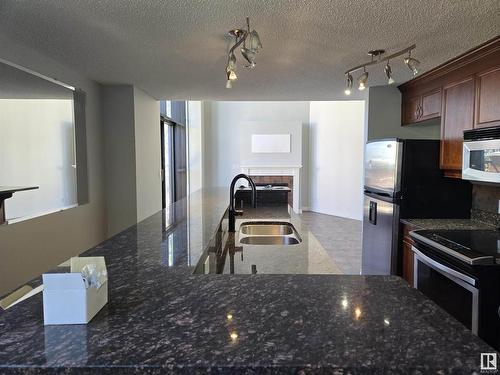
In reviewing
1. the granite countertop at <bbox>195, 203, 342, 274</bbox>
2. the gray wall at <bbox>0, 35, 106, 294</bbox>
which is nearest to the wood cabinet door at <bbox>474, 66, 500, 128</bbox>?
the granite countertop at <bbox>195, 203, 342, 274</bbox>

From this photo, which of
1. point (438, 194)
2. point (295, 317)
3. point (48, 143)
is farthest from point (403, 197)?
point (48, 143)

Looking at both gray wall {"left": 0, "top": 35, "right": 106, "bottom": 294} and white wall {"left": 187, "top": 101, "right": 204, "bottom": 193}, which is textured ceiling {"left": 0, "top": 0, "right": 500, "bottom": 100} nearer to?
gray wall {"left": 0, "top": 35, "right": 106, "bottom": 294}

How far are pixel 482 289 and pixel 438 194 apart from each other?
3.81ft

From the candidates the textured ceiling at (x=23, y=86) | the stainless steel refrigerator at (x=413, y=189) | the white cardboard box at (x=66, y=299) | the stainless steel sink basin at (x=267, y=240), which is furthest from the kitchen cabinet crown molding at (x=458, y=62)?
the textured ceiling at (x=23, y=86)

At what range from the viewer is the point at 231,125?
29.2 feet

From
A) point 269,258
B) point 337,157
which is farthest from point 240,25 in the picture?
point 337,157

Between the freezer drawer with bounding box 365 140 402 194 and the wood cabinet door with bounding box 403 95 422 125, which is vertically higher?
the wood cabinet door with bounding box 403 95 422 125

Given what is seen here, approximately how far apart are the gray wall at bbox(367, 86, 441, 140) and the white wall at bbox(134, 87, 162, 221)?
8.31ft

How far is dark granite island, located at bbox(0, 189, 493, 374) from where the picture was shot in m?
0.59

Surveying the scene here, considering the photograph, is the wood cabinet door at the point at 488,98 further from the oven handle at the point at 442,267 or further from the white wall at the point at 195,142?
the white wall at the point at 195,142

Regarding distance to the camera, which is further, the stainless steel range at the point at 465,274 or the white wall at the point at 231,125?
the white wall at the point at 231,125

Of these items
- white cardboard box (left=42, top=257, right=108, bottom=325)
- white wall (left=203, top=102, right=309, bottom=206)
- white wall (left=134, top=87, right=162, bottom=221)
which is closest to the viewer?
white cardboard box (left=42, top=257, right=108, bottom=325)

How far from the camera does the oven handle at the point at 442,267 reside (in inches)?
75.1

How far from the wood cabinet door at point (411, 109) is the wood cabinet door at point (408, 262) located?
1.34 metres
